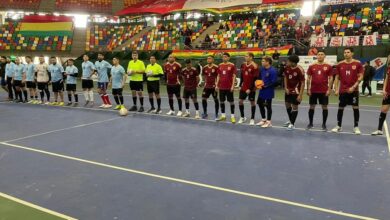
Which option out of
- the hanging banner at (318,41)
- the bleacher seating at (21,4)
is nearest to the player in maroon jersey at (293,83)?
the hanging banner at (318,41)

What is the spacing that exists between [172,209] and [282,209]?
1.31m

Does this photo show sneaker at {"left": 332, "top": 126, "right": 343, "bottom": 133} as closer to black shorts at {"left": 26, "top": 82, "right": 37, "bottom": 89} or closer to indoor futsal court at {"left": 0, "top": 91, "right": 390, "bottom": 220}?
indoor futsal court at {"left": 0, "top": 91, "right": 390, "bottom": 220}

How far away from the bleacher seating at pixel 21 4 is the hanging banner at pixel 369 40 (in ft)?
Result: 99.7

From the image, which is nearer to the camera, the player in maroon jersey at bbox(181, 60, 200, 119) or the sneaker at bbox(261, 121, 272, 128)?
the sneaker at bbox(261, 121, 272, 128)

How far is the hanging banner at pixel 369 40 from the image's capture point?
690 inches

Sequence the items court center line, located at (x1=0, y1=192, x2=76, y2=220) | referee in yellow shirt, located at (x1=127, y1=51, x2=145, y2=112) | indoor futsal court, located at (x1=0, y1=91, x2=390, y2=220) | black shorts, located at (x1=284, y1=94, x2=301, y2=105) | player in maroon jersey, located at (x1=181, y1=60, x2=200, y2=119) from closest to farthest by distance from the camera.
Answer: court center line, located at (x1=0, y1=192, x2=76, y2=220)
indoor futsal court, located at (x1=0, y1=91, x2=390, y2=220)
black shorts, located at (x1=284, y1=94, x2=301, y2=105)
player in maroon jersey, located at (x1=181, y1=60, x2=200, y2=119)
referee in yellow shirt, located at (x1=127, y1=51, x2=145, y2=112)

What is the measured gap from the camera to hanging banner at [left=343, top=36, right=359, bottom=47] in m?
18.2

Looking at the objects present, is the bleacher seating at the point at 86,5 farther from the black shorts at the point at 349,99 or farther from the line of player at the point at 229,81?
the black shorts at the point at 349,99

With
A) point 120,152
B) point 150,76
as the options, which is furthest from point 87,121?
point 120,152

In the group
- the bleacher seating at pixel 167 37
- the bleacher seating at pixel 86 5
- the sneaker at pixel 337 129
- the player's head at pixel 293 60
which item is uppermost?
the bleacher seating at pixel 86 5

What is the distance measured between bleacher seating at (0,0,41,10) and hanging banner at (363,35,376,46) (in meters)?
30.4

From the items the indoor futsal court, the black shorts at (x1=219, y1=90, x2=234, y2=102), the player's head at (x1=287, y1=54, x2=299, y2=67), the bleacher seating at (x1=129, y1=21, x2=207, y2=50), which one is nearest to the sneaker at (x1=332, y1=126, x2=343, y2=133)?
the indoor futsal court

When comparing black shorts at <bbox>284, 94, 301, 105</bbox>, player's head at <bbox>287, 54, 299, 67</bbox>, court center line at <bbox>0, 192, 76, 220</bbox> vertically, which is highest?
player's head at <bbox>287, 54, 299, 67</bbox>

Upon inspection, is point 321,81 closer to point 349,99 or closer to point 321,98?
point 321,98
